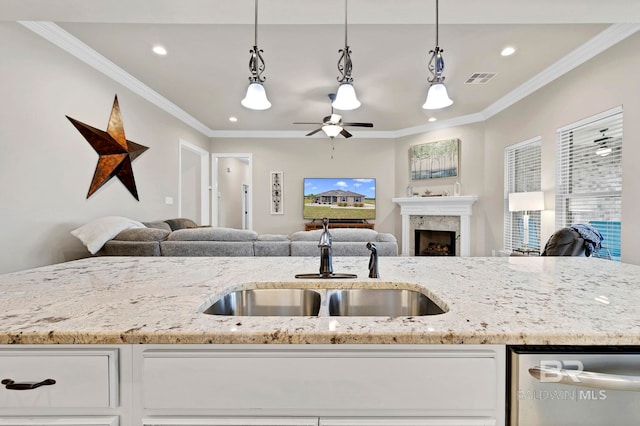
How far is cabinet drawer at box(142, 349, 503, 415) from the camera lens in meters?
0.66

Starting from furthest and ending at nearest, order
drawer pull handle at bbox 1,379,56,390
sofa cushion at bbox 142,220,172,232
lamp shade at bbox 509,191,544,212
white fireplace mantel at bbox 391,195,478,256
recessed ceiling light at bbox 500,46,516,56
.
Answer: white fireplace mantel at bbox 391,195,478,256, sofa cushion at bbox 142,220,172,232, lamp shade at bbox 509,191,544,212, recessed ceiling light at bbox 500,46,516,56, drawer pull handle at bbox 1,379,56,390

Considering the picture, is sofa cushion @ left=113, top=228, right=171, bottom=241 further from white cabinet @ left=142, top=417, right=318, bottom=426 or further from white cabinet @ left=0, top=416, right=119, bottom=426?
white cabinet @ left=142, top=417, right=318, bottom=426

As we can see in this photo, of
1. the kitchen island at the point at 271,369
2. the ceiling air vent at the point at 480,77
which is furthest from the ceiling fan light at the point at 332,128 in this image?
the kitchen island at the point at 271,369

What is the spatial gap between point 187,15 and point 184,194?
432cm

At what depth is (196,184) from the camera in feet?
19.8

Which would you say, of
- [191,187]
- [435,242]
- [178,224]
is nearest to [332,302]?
[178,224]

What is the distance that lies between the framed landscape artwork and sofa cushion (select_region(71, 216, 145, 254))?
4.99 metres

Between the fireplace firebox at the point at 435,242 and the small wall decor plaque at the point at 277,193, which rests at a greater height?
the small wall decor plaque at the point at 277,193

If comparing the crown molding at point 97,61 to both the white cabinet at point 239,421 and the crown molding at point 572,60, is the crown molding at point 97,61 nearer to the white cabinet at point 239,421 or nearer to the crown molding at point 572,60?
the white cabinet at point 239,421

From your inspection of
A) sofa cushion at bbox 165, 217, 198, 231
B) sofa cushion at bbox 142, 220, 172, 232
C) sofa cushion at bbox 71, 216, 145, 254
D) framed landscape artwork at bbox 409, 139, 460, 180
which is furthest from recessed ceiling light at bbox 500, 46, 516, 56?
sofa cushion at bbox 165, 217, 198, 231

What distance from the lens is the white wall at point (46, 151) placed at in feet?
7.84

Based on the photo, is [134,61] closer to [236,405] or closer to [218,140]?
[218,140]

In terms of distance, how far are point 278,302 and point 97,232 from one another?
2.55 metres

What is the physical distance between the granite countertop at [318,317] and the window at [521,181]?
9.62ft
